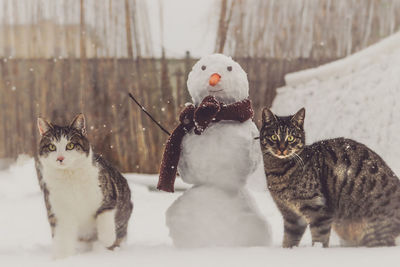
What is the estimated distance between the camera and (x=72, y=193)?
141 centimetres

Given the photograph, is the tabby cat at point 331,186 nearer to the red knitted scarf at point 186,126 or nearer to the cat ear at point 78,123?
the red knitted scarf at point 186,126

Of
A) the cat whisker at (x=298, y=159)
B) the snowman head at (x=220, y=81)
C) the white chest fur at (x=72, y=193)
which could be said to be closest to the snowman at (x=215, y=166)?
the snowman head at (x=220, y=81)

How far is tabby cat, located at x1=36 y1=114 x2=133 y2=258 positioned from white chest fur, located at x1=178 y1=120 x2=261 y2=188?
0.32 m

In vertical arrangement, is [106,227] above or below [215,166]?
below

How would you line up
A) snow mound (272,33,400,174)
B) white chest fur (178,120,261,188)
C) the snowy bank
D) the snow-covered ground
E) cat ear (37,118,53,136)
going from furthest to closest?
the snowy bank < snow mound (272,33,400,174) < white chest fur (178,120,261,188) < cat ear (37,118,53,136) < the snow-covered ground

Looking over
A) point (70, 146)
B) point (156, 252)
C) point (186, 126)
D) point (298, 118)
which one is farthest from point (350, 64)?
point (70, 146)

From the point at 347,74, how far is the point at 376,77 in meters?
0.31

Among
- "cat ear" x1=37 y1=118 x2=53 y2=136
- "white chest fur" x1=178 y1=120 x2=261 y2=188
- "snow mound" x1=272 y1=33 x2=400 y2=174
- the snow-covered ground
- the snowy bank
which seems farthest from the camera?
the snowy bank

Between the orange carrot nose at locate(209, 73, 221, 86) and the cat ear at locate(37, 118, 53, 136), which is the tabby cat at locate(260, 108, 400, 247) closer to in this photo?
the orange carrot nose at locate(209, 73, 221, 86)

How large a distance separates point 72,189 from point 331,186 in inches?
33.3

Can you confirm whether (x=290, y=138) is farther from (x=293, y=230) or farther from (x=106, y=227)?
(x=106, y=227)

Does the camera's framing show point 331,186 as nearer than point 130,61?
Yes

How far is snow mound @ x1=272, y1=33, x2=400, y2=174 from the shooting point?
8.21 ft

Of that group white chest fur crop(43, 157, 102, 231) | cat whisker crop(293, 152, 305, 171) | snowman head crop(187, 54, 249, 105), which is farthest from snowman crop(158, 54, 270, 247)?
white chest fur crop(43, 157, 102, 231)
